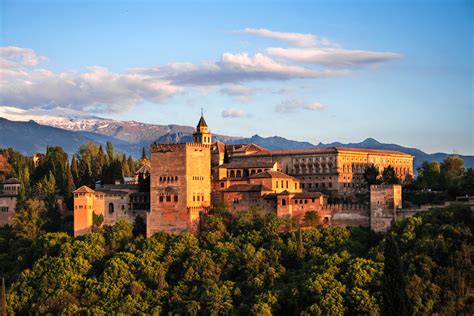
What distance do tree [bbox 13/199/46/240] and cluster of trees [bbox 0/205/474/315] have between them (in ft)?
3.26

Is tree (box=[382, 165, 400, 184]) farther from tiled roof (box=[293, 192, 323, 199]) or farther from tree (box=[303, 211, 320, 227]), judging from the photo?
tree (box=[303, 211, 320, 227])

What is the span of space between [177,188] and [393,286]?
21604 millimetres

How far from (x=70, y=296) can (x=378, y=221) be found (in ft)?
64.0

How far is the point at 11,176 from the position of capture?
79.1m

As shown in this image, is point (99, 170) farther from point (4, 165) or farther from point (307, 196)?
point (307, 196)

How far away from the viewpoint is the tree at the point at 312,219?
57.9 m

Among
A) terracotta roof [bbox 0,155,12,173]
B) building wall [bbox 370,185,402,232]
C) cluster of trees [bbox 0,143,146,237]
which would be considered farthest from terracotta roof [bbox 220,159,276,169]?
terracotta roof [bbox 0,155,12,173]

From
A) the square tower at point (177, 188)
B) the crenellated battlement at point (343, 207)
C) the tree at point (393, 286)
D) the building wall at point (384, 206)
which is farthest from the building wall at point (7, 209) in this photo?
the tree at point (393, 286)

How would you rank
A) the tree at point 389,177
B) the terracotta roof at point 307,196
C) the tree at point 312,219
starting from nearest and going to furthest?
the tree at point 312,219 → the terracotta roof at point 307,196 → the tree at point 389,177

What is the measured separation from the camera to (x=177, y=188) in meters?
59.9

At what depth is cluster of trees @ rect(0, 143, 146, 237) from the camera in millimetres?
64188

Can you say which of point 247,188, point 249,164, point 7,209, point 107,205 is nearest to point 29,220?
point 7,209

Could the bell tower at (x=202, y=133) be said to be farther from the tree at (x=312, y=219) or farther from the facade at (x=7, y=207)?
the tree at (x=312, y=219)

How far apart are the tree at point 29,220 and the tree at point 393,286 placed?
29993 mm
